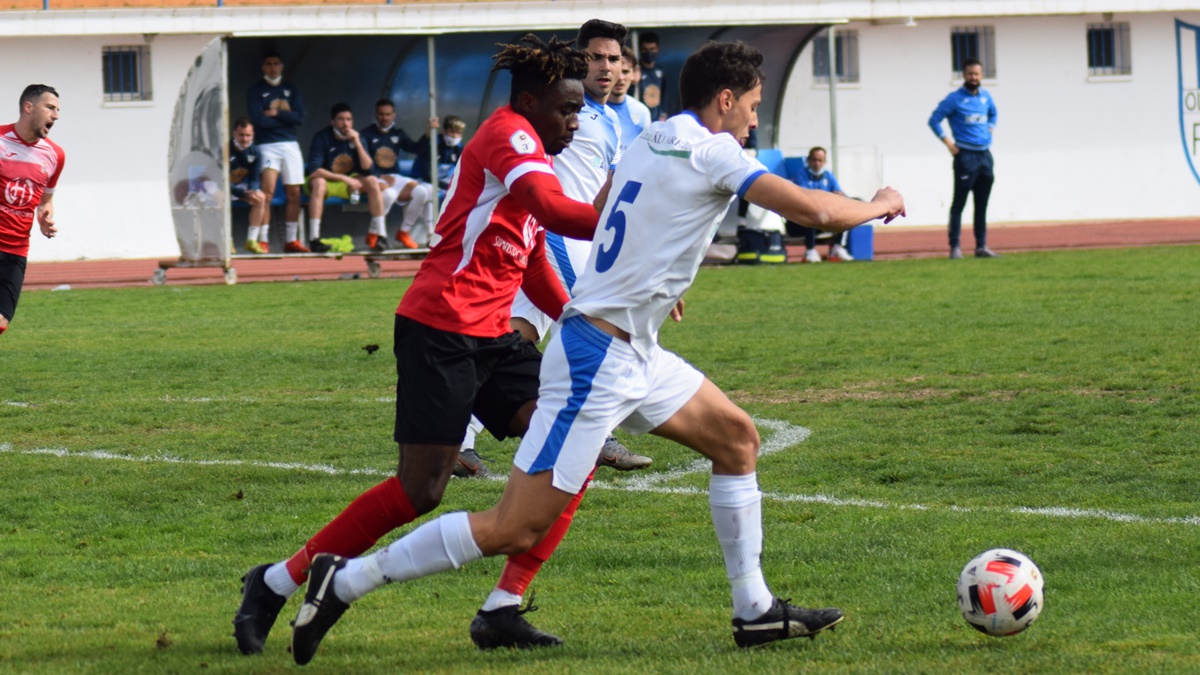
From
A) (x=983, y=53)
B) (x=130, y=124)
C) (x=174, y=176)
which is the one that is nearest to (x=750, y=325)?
(x=174, y=176)

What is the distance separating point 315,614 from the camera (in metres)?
4.21

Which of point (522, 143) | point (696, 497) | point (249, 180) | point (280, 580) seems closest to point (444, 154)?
point (249, 180)

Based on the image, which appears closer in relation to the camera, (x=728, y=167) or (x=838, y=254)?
(x=728, y=167)

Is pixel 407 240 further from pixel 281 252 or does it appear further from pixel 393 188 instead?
pixel 281 252

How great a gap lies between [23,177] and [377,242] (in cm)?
967

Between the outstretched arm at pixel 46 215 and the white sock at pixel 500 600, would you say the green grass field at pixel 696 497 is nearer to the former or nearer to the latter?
the white sock at pixel 500 600

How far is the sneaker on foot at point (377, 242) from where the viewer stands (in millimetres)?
19859

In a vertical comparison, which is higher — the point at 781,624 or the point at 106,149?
the point at 106,149

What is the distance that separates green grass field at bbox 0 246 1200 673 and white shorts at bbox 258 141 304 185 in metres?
5.82

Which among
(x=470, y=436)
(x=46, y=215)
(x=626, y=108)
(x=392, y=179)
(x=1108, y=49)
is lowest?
(x=470, y=436)

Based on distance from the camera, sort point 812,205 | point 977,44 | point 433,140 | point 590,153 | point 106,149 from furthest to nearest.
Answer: point 977,44, point 106,149, point 433,140, point 590,153, point 812,205

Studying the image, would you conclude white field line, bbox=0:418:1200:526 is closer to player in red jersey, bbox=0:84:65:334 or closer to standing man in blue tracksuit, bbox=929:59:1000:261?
player in red jersey, bbox=0:84:65:334

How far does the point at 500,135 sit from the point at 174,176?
592 inches

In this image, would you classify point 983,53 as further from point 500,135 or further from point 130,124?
point 500,135
